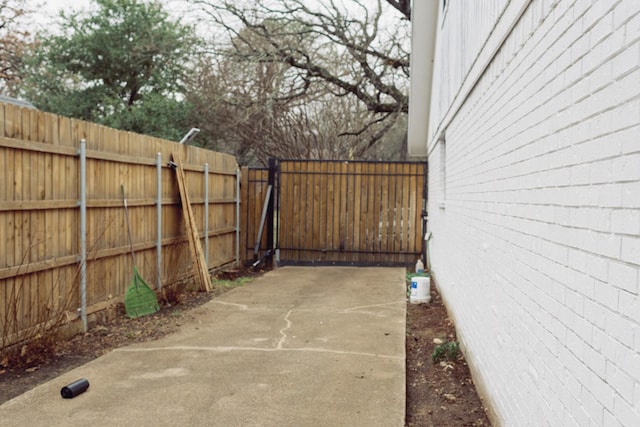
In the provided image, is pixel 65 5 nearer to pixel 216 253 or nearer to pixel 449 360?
pixel 216 253

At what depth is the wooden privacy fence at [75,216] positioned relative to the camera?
4.40 m

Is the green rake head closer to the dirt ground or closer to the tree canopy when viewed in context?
the dirt ground

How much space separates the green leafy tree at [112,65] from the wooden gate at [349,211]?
700 centimetres

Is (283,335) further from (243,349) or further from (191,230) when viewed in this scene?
(191,230)

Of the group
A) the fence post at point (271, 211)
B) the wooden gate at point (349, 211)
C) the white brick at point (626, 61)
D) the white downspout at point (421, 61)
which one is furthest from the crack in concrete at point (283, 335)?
the white downspout at point (421, 61)

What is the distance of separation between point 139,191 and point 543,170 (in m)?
5.25

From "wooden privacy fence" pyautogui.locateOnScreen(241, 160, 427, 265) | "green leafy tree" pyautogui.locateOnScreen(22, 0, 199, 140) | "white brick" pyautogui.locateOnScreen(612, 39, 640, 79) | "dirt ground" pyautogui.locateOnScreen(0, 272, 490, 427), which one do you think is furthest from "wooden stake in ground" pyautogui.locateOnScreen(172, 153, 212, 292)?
"green leafy tree" pyautogui.locateOnScreen(22, 0, 199, 140)

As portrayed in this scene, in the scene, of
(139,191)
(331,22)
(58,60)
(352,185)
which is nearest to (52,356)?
(139,191)

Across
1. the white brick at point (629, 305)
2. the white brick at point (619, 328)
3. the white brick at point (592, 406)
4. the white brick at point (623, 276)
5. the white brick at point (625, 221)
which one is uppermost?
the white brick at point (625, 221)

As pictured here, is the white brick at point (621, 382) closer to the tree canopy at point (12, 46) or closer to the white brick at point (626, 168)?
the white brick at point (626, 168)

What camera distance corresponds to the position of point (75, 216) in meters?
5.30

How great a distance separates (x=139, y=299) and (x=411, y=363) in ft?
10.5

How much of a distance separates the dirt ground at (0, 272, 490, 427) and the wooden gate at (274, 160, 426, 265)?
438 cm

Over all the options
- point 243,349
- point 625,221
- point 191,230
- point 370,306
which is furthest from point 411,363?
point 191,230
